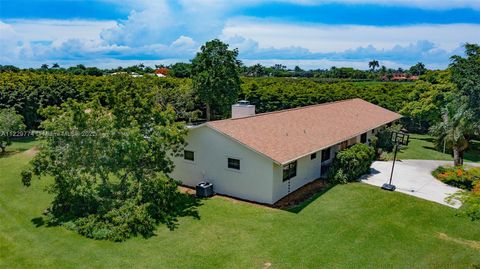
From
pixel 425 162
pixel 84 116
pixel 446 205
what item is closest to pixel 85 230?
pixel 84 116

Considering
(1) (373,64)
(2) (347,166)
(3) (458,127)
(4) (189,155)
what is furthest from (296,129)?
(1) (373,64)

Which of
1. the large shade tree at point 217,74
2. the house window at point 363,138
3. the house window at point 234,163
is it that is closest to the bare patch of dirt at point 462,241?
the house window at point 234,163

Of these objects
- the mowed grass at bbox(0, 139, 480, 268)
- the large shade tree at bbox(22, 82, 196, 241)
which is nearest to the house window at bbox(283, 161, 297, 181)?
the mowed grass at bbox(0, 139, 480, 268)

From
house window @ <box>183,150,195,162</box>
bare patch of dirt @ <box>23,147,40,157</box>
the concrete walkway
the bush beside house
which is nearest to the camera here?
the concrete walkway

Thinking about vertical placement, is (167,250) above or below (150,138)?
below

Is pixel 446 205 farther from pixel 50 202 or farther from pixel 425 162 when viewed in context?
pixel 50 202

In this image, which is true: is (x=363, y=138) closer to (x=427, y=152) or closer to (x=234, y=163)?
(x=427, y=152)

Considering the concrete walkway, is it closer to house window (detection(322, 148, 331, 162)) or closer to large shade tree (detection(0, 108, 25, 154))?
house window (detection(322, 148, 331, 162))
